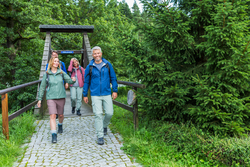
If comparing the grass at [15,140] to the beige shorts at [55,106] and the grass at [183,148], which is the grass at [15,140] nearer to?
the beige shorts at [55,106]

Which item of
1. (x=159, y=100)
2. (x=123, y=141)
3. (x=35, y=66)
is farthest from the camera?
(x=35, y=66)

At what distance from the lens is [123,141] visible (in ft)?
14.7

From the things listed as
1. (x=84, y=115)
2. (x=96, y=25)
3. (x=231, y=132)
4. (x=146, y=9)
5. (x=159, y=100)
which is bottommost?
(x=84, y=115)

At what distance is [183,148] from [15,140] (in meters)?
3.16

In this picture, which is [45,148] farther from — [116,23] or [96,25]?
[96,25]

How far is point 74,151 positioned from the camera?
3.95m

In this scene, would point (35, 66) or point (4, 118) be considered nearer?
point (4, 118)

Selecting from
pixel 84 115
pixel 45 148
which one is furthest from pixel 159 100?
pixel 84 115

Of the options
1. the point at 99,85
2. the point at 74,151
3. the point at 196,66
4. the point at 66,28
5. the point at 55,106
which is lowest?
the point at 74,151

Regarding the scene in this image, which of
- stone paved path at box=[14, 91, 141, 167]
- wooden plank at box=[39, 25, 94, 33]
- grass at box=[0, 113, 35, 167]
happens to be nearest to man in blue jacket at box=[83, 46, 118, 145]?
stone paved path at box=[14, 91, 141, 167]

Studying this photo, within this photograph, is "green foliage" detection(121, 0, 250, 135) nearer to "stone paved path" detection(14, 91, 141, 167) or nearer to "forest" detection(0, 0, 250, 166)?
"forest" detection(0, 0, 250, 166)

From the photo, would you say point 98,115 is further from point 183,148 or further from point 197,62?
point 197,62

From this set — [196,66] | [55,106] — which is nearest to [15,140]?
[55,106]

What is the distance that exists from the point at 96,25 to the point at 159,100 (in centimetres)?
1449
